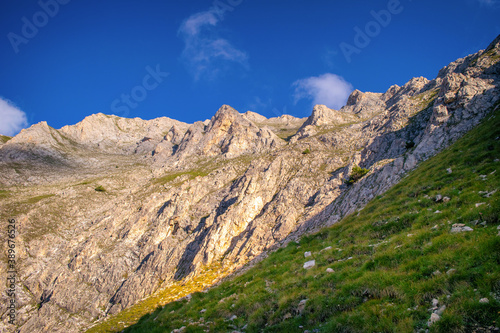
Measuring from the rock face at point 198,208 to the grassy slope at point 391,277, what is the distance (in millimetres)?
28827

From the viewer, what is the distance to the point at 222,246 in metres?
59.6

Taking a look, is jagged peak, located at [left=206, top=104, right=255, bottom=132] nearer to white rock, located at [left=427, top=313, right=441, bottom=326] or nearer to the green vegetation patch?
the green vegetation patch

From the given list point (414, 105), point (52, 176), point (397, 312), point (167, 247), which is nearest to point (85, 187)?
point (52, 176)

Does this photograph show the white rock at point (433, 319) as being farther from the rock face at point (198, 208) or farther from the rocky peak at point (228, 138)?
the rocky peak at point (228, 138)

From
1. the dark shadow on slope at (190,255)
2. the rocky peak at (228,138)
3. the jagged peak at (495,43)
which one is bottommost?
the dark shadow on slope at (190,255)

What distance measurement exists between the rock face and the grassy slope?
28827 millimetres

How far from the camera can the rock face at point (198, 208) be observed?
170ft

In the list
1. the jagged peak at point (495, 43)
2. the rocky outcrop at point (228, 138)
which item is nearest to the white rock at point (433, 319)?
the jagged peak at point (495, 43)

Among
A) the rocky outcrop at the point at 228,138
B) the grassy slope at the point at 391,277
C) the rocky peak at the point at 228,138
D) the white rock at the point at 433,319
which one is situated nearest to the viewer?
the white rock at the point at 433,319

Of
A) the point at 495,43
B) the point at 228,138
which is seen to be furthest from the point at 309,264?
the point at 228,138

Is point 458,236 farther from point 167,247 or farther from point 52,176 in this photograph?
point 52,176

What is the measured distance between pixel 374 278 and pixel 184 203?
75245 millimetres

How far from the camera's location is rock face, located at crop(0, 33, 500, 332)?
51.7 meters

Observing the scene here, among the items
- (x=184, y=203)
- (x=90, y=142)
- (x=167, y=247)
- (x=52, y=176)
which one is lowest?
(x=167, y=247)
